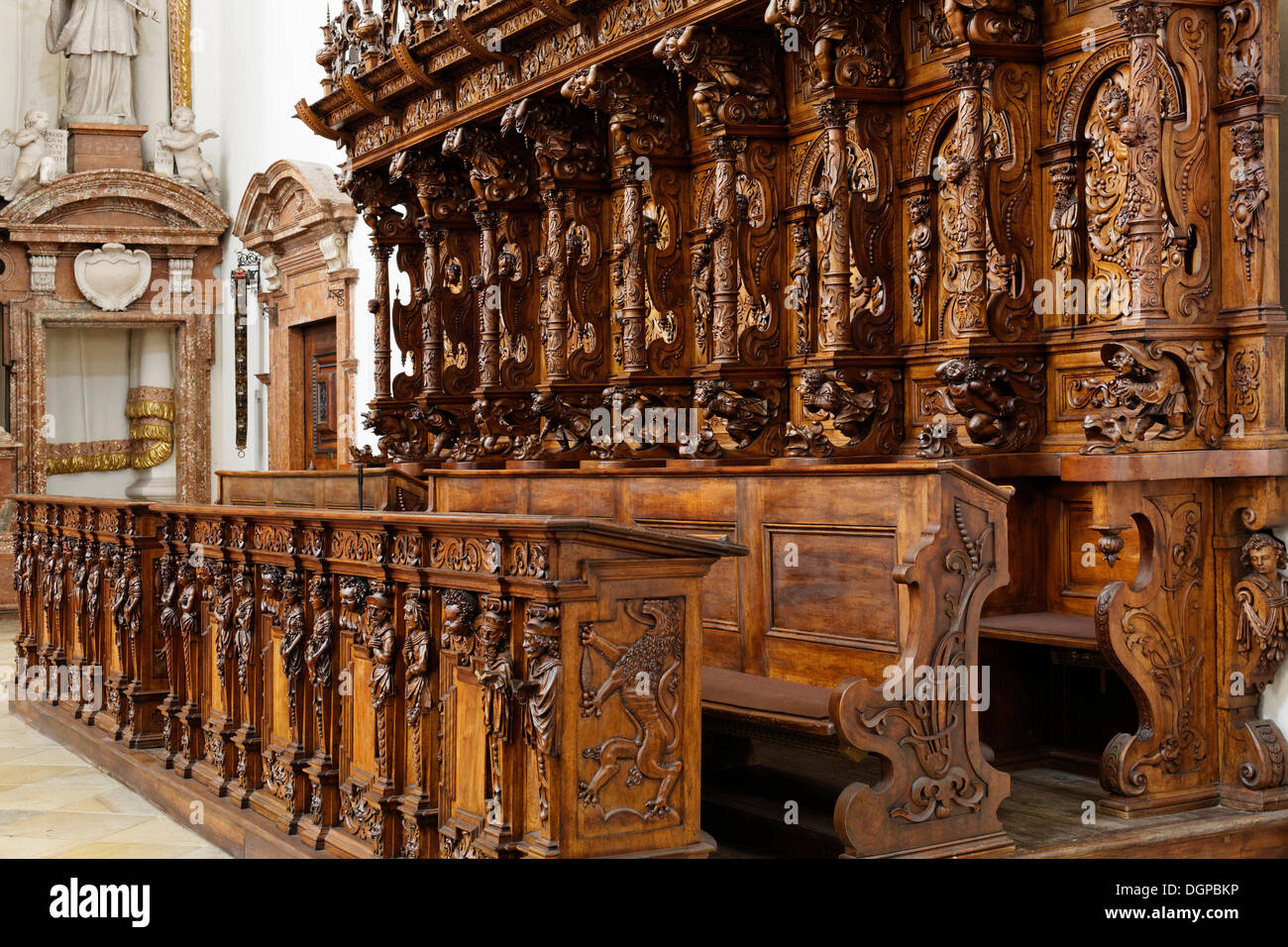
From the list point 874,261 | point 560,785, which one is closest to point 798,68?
point 874,261

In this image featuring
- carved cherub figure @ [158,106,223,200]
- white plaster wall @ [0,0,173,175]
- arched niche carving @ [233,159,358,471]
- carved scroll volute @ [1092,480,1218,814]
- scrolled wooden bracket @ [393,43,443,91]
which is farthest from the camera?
carved cherub figure @ [158,106,223,200]

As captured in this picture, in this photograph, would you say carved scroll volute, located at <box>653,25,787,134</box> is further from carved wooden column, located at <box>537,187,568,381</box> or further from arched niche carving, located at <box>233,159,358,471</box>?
arched niche carving, located at <box>233,159,358,471</box>

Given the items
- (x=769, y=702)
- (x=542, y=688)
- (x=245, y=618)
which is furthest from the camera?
(x=245, y=618)

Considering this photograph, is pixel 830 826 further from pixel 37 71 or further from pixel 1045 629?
pixel 37 71

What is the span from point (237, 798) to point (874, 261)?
3.16 meters

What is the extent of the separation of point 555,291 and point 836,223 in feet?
7.60

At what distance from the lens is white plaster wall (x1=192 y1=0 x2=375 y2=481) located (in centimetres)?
1180

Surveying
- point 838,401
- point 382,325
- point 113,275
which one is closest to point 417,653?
point 838,401

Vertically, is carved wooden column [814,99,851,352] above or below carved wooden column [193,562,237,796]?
above

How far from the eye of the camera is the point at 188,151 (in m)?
15.0

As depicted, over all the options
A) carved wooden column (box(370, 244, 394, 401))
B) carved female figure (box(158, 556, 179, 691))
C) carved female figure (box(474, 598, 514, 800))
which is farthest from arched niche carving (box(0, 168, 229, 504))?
carved female figure (box(474, 598, 514, 800))

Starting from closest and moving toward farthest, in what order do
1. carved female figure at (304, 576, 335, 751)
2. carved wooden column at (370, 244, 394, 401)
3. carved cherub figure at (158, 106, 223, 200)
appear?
1. carved female figure at (304, 576, 335, 751)
2. carved wooden column at (370, 244, 394, 401)
3. carved cherub figure at (158, 106, 223, 200)

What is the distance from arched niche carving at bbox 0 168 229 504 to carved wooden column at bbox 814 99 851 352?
10.1 m

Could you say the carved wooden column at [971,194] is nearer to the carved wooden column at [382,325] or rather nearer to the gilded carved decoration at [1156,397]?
the gilded carved decoration at [1156,397]
